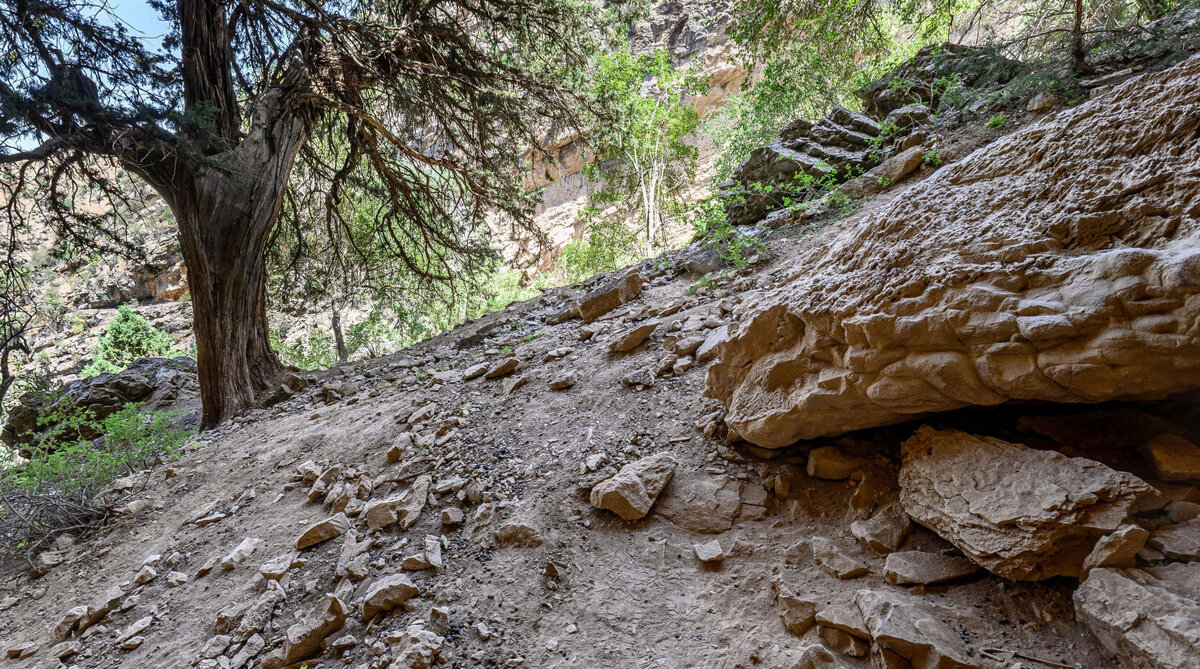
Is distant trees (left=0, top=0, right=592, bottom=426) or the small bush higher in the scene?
distant trees (left=0, top=0, right=592, bottom=426)

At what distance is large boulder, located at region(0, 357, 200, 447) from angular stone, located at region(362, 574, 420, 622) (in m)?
7.00

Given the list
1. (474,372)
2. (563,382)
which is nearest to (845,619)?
(563,382)

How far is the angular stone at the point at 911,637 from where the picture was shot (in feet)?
3.72

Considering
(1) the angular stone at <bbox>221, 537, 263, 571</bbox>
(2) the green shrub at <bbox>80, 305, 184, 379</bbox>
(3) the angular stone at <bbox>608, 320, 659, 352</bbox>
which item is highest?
(2) the green shrub at <bbox>80, 305, 184, 379</bbox>

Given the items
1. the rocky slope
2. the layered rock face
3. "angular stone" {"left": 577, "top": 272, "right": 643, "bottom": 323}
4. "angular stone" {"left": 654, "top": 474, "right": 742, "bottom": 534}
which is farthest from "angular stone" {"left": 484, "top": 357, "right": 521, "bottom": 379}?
the layered rock face

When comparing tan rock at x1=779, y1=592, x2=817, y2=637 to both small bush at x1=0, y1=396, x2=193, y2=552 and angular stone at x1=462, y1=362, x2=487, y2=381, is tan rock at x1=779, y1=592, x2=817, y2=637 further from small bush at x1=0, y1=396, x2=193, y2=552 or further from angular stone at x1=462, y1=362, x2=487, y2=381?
small bush at x1=0, y1=396, x2=193, y2=552

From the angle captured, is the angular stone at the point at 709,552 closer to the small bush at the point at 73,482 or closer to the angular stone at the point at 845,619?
the angular stone at the point at 845,619

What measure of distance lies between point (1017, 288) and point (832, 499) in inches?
36.4

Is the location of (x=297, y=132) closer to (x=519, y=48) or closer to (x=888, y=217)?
(x=519, y=48)

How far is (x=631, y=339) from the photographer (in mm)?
3252

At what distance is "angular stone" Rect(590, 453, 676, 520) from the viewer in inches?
77.0

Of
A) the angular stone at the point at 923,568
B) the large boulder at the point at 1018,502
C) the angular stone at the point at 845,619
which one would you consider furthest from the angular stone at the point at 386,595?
the large boulder at the point at 1018,502

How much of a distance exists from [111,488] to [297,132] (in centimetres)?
428

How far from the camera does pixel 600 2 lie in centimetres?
716
